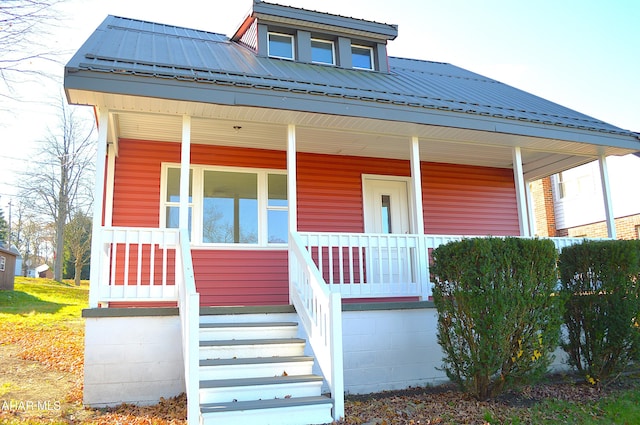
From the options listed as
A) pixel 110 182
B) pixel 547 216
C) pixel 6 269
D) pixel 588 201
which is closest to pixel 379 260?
pixel 110 182

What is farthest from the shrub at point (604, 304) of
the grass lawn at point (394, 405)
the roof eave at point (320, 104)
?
the roof eave at point (320, 104)

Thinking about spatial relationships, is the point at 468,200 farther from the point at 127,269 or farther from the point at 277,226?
the point at 127,269

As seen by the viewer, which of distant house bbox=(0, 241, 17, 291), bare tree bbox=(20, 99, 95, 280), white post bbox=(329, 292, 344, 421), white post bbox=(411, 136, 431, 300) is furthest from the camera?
bare tree bbox=(20, 99, 95, 280)

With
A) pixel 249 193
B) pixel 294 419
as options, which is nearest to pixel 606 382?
pixel 294 419

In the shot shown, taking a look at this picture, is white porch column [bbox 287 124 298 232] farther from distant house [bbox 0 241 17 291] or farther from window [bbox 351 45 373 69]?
distant house [bbox 0 241 17 291]

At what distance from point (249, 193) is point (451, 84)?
4564 mm

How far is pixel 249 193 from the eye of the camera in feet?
25.8

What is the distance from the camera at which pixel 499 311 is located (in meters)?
4.57

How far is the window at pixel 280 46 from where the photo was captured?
28.2 feet

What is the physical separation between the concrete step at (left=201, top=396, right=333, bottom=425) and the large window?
3.74m

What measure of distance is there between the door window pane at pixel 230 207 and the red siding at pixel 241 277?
0.28 m

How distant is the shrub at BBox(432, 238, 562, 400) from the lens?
4.63 m

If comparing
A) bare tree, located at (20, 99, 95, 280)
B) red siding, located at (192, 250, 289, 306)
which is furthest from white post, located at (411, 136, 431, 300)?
bare tree, located at (20, 99, 95, 280)

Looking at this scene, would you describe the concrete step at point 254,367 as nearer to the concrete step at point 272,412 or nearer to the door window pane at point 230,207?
the concrete step at point 272,412
